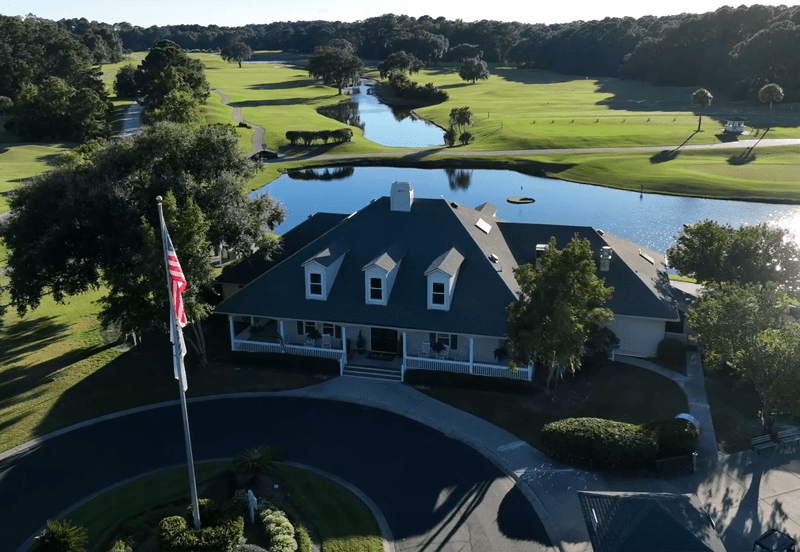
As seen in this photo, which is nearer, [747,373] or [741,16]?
[747,373]

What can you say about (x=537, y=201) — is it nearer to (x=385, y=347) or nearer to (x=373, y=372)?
(x=385, y=347)

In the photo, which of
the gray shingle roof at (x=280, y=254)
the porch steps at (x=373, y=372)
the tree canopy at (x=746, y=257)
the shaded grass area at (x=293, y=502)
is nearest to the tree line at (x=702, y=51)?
the tree canopy at (x=746, y=257)

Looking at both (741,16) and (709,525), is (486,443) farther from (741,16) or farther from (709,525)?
(741,16)

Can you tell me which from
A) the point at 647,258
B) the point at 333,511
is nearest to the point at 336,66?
the point at 647,258

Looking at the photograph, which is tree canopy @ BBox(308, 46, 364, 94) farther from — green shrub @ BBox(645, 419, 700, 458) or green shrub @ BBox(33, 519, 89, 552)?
green shrub @ BBox(33, 519, 89, 552)

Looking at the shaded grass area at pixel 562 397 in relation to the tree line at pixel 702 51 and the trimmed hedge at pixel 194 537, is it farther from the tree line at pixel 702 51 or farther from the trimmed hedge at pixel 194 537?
the tree line at pixel 702 51

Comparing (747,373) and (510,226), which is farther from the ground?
(510,226)

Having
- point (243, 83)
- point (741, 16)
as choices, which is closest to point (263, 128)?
point (243, 83)
